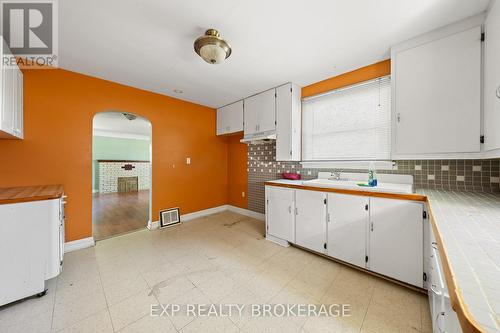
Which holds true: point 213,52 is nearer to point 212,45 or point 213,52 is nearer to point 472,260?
point 212,45

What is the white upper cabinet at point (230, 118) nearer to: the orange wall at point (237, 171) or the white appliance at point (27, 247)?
the orange wall at point (237, 171)

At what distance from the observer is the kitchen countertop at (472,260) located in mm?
392

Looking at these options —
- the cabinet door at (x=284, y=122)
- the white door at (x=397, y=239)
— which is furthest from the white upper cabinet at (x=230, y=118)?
the white door at (x=397, y=239)

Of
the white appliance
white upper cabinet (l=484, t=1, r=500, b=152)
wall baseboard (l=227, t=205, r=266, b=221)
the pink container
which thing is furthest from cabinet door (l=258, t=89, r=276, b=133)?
the white appliance

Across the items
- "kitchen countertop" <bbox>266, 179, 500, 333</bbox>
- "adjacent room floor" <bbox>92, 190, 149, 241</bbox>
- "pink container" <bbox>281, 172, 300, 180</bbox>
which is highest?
"pink container" <bbox>281, 172, 300, 180</bbox>

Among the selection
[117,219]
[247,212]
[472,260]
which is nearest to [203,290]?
[472,260]

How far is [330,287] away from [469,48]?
243 centimetres

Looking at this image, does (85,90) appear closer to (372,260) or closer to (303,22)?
(303,22)

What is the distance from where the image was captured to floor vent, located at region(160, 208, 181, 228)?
10.7 feet

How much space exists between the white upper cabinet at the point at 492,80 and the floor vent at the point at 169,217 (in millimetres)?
3937

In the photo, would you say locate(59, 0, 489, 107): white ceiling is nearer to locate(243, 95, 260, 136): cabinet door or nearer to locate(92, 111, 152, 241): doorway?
locate(243, 95, 260, 136): cabinet door

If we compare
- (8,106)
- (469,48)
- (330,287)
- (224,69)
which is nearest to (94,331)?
(330,287)

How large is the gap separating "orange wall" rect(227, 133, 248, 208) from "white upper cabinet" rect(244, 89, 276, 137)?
2.48ft

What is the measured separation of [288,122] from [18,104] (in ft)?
10.7
